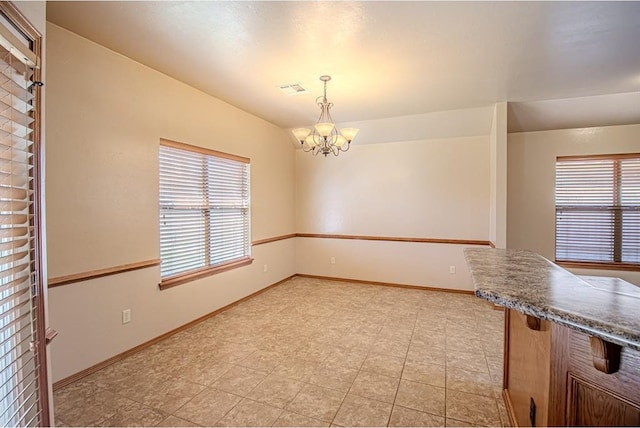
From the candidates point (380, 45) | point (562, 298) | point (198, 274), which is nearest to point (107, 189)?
point (198, 274)

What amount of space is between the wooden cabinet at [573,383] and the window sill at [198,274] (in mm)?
3050

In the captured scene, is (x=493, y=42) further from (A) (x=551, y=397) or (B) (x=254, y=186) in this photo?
(B) (x=254, y=186)

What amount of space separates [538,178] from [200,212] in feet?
16.1

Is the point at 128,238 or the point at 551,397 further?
the point at 128,238

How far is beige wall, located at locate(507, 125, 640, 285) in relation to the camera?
4359 millimetres

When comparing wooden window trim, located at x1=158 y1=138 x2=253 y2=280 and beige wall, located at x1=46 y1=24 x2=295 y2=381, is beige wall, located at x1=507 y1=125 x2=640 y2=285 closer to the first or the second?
wooden window trim, located at x1=158 y1=138 x2=253 y2=280

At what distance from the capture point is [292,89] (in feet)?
10.8

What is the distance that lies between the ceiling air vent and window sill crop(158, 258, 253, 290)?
2.28 metres

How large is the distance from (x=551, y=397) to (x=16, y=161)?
2.25m

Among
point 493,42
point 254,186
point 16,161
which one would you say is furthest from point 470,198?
point 16,161

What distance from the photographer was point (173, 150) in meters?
3.16

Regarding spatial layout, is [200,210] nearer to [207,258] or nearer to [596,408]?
[207,258]

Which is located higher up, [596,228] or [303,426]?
[596,228]

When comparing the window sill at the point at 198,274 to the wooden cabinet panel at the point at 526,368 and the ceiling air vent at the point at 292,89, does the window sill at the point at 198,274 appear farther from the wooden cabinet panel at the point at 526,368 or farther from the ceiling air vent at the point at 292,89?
the wooden cabinet panel at the point at 526,368
